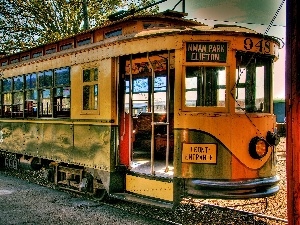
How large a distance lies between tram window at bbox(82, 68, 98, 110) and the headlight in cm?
302

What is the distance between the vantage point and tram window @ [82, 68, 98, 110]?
21.9 ft

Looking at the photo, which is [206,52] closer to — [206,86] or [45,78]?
[206,86]

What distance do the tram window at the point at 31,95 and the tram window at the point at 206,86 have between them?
180 inches

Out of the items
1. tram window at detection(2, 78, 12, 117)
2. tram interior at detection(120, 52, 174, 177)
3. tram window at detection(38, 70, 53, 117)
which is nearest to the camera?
tram interior at detection(120, 52, 174, 177)

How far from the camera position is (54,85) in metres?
7.77

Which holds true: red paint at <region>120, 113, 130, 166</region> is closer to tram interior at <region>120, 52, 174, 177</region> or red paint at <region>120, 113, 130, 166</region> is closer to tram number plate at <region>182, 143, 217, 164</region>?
tram interior at <region>120, 52, 174, 177</region>

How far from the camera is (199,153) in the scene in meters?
5.25

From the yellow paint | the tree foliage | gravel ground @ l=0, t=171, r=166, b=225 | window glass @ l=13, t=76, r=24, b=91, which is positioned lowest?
gravel ground @ l=0, t=171, r=166, b=225

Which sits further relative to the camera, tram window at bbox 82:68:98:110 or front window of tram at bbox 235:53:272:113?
tram window at bbox 82:68:98:110

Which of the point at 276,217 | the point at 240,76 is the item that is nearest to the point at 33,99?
the point at 240,76

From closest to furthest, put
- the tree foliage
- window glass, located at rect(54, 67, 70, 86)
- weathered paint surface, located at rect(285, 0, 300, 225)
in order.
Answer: weathered paint surface, located at rect(285, 0, 300, 225) → window glass, located at rect(54, 67, 70, 86) → the tree foliage

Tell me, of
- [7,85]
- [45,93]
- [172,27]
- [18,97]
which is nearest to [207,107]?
[172,27]

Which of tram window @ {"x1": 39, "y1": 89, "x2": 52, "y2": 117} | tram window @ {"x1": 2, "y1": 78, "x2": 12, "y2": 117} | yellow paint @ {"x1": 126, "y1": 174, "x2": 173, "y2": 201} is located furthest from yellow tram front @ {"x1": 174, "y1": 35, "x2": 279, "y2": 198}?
tram window @ {"x1": 2, "y1": 78, "x2": 12, "y2": 117}

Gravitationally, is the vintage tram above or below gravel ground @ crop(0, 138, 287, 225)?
above
